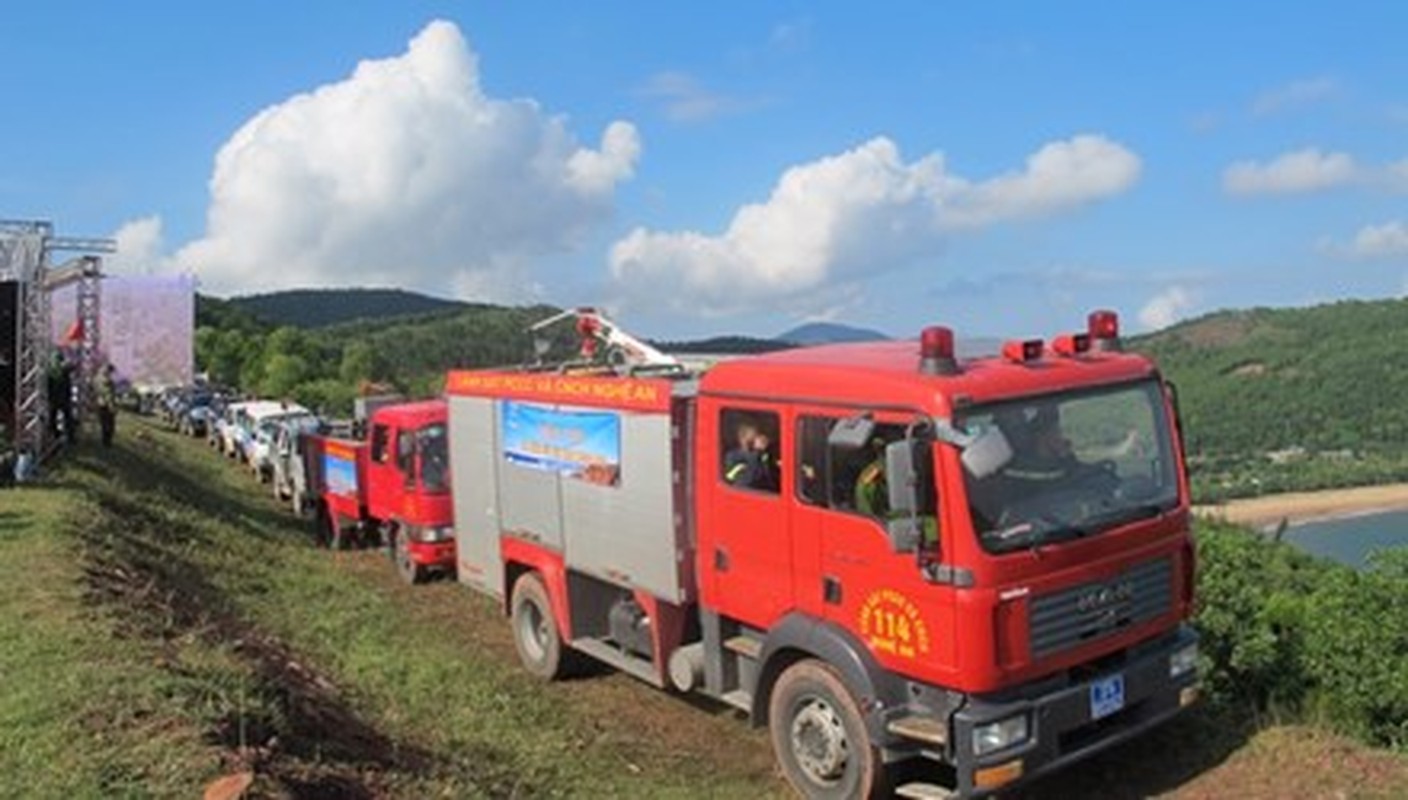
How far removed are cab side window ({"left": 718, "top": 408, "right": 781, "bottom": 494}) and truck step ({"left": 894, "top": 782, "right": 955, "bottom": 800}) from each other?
1.85 metres

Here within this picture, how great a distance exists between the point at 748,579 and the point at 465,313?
4298 inches

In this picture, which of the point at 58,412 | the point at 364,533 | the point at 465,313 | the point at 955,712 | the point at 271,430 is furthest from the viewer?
the point at 465,313

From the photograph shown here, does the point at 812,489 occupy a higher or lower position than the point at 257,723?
higher

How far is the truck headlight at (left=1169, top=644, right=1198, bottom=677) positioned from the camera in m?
7.13

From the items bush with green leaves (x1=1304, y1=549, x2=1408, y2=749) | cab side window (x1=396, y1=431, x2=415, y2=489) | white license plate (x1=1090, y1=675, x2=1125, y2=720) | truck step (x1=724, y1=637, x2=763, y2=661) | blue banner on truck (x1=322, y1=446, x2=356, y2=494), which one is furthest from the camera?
blue banner on truck (x1=322, y1=446, x2=356, y2=494)

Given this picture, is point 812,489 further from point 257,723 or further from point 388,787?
point 257,723

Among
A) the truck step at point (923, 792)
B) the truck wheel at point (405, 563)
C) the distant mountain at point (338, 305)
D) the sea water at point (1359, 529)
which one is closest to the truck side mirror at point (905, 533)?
the truck step at point (923, 792)

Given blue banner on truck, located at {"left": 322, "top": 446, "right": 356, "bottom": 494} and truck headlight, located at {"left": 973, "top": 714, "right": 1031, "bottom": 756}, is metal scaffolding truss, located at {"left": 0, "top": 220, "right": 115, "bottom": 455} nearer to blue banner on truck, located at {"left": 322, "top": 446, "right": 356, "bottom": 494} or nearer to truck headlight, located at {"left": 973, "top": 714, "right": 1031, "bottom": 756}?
blue banner on truck, located at {"left": 322, "top": 446, "right": 356, "bottom": 494}

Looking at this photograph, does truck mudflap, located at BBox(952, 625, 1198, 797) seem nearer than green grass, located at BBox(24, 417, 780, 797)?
Yes

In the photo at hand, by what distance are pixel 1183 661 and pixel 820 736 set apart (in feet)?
7.22

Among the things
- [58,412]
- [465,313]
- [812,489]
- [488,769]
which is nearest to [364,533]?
[58,412]

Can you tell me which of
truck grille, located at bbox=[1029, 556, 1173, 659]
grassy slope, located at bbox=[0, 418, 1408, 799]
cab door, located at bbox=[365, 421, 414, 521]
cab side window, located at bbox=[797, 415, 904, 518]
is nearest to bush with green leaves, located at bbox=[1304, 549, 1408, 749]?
grassy slope, located at bbox=[0, 418, 1408, 799]

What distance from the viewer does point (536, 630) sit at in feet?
35.7

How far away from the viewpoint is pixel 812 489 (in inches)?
280
